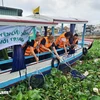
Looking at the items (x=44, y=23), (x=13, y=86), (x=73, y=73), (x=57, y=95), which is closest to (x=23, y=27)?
(x=44, y=23)

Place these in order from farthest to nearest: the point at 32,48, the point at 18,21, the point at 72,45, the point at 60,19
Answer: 1. the point at 72,45
2. the point at 60,19
3. the point at 32,48
4. the point at 18,21

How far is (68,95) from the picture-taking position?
6246mm

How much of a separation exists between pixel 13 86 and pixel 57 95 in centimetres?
124

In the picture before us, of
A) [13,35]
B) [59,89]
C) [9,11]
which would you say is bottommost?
[59,89]

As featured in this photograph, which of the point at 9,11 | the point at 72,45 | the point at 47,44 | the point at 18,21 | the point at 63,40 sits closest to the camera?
the point at 18,21

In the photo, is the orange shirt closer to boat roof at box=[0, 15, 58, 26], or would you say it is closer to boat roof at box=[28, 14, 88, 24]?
boat roof at box=[28, 14, 88, 24]

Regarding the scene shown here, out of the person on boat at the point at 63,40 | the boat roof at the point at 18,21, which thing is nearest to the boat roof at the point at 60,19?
the person on boat at the point at 63,40

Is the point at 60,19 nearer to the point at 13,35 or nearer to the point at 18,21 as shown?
the point at 18,21

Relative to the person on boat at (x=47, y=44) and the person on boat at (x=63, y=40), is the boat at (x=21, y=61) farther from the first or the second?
the person on boat at (x=63, y=40)

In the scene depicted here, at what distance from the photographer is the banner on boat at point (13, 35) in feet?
19.5

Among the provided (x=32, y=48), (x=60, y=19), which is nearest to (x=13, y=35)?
(x=32, y=48)

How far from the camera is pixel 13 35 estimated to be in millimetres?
6215

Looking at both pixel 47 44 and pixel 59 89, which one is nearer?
pixel 59 89

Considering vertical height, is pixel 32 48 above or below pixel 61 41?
above
